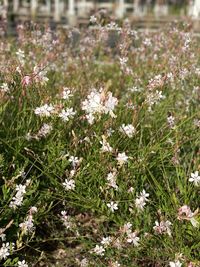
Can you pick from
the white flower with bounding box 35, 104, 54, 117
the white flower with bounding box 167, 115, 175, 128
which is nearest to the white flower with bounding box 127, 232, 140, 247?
the white flower with bounding box 35, 104, 54, 117

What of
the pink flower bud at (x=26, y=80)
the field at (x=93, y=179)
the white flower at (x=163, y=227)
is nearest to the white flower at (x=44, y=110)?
the field at (x=93, y=179)

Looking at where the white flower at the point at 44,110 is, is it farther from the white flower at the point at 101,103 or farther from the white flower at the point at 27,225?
the white flower at the point at 27,225

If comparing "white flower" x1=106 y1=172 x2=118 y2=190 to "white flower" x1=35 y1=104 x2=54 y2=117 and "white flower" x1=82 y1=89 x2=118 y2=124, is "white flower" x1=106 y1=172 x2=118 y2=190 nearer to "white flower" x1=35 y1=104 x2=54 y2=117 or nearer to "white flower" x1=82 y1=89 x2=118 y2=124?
"white flower" x1=82 y1=89 x2=118 y2=124

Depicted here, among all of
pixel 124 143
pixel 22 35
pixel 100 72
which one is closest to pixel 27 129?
pixel 124 143

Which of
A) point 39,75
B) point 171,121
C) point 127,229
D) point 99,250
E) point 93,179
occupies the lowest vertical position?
point 99,250

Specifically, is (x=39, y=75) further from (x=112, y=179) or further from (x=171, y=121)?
(x=171, y=121)

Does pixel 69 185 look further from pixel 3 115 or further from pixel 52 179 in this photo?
pixel 3 115

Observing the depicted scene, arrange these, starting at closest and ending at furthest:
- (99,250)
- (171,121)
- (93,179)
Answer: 1. (99,250)
2. (93,179)
3. (171,121)

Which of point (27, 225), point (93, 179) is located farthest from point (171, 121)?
point (27, 225)

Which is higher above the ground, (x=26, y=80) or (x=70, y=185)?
(x=26, y=80)
